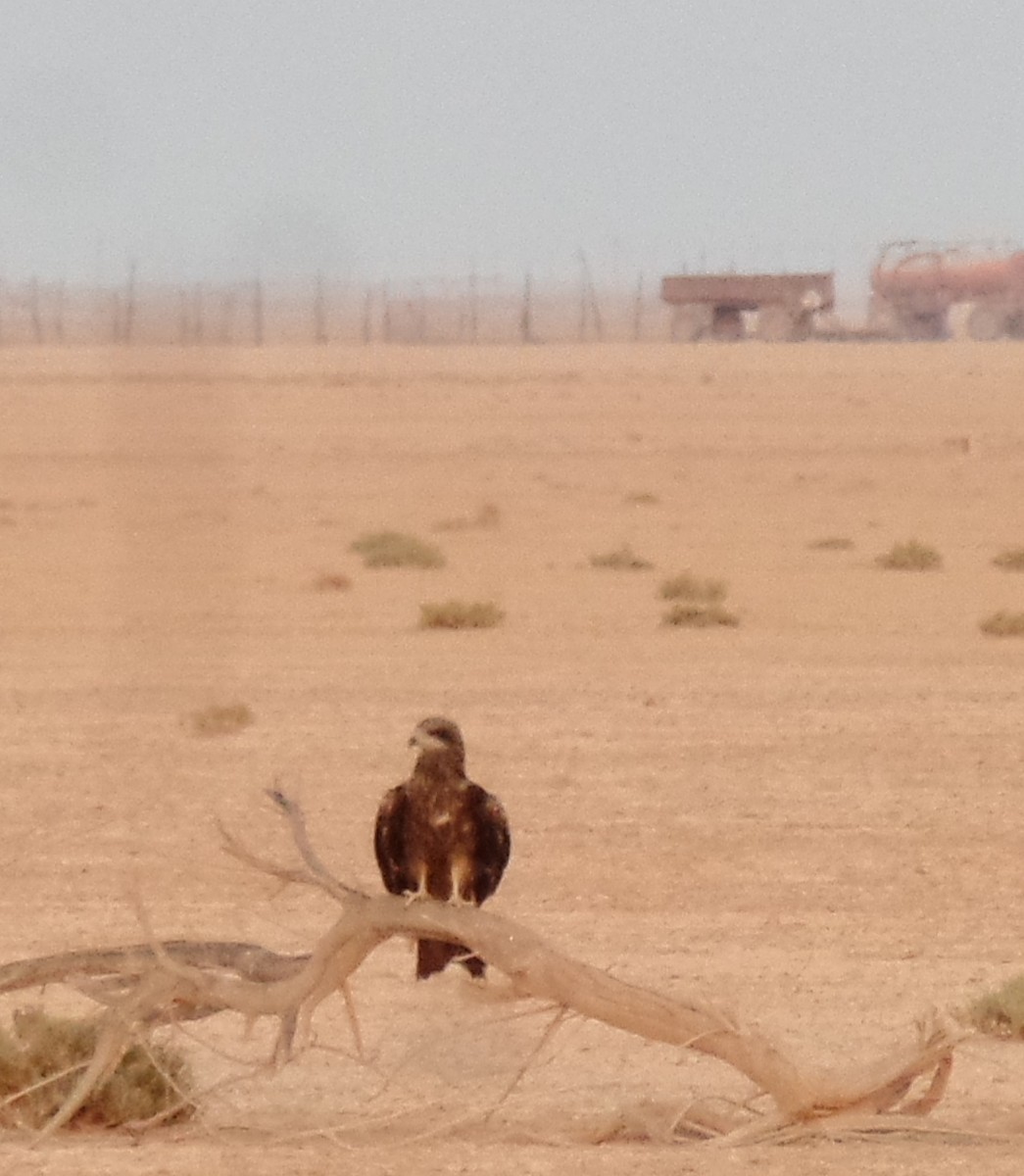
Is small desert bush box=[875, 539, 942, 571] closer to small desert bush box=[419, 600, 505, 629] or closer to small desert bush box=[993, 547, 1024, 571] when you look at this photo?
small desert bush box=[993, 547, 1024, 571]

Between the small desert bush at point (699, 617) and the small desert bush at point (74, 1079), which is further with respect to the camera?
the small desert bush at point (699, 617)

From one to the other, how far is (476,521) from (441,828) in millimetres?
26822

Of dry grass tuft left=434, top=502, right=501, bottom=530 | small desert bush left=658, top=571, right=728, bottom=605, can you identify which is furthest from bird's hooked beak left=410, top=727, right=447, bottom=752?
dry grass tuft left=434, top=502, right=501, bottom=530

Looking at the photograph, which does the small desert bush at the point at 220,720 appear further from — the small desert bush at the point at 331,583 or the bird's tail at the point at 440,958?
the bird's tail at the point at 440,958

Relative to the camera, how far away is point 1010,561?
1178 inches

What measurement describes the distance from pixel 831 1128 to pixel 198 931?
16.2ft

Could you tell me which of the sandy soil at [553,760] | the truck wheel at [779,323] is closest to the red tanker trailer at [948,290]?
the truck wheel at [779,323]

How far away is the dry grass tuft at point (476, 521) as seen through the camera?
3531 centimetres

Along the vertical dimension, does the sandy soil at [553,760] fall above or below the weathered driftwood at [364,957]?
below

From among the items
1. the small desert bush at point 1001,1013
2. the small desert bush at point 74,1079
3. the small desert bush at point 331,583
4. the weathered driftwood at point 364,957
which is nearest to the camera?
the weathered driftwood at point 364,957

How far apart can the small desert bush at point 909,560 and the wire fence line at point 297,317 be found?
59.4 m

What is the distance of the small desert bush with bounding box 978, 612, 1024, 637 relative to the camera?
23219 millimetres

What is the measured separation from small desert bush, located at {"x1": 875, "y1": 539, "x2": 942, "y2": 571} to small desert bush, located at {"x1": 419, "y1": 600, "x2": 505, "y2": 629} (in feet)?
21.7

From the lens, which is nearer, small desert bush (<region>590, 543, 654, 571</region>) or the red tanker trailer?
small desert bush (<region>590, 543, 654, 571</region>)
